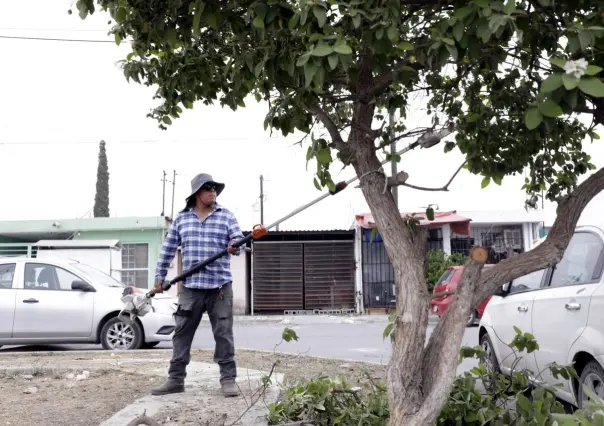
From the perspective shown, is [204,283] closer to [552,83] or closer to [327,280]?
[552,83]

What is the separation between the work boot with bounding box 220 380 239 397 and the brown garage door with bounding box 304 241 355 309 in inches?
675

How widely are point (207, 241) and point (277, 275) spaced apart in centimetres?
1712

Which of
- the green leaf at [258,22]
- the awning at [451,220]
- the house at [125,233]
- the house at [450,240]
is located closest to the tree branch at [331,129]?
the green leaf at [258,22]

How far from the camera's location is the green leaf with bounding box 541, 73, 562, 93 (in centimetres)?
219

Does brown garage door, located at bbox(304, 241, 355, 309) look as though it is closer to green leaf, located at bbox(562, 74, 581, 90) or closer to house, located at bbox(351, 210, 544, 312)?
house, located at bbox(351, 210, 544, 312)

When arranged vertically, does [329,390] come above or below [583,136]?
below

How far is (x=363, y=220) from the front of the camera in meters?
21.3

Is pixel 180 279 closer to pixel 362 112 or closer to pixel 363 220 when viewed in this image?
pixel 362 112

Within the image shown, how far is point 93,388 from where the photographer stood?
6273 millimetres

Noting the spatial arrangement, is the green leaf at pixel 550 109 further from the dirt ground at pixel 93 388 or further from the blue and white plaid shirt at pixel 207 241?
the blue and white plaid shirt at pixel 207 241

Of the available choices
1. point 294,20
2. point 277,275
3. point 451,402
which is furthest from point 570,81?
point 277,275

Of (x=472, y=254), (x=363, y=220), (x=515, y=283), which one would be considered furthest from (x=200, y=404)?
(x=363, y=220)

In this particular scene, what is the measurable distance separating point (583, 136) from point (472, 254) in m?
2.47

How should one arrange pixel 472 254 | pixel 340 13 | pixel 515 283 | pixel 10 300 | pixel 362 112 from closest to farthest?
pixel 340 13
pixel 472 254
pixel 362 112
pixel 515 283
pixel 10 300
